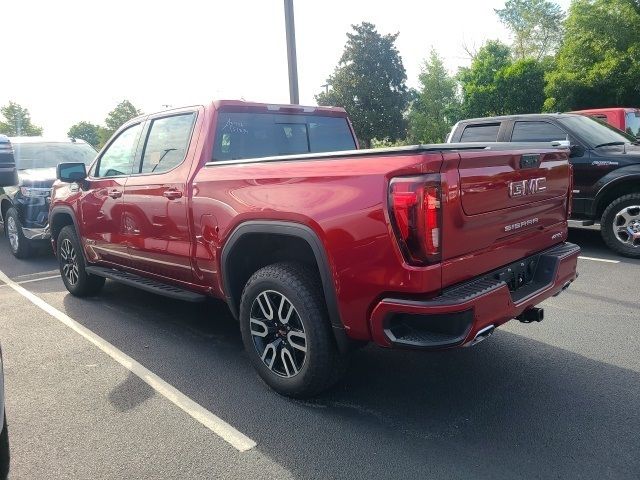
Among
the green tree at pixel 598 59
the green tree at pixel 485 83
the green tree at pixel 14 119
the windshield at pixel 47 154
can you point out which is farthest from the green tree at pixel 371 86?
the windshield at pixel 47 154

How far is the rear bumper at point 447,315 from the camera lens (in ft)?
8.05

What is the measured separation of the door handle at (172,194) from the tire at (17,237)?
5.24m

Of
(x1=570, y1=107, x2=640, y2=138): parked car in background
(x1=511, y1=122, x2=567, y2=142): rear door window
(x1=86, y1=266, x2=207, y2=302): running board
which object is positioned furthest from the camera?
(x1=570, y1=107, x2=640, y2=138): parked car in background

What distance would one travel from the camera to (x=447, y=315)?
2453 millimetres

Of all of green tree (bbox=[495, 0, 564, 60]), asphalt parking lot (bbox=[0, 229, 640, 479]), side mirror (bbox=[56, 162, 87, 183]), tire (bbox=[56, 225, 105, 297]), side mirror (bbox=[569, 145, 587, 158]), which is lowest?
asphalt parking lot (bbox=[0, 229, 640, 479])

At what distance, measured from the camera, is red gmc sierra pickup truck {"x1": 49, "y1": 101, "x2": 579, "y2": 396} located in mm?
2488

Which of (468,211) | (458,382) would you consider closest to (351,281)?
(468,211)

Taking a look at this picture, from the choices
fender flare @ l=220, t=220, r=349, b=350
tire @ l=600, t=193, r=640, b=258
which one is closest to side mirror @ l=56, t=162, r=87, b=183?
fender flare @ l=220, t=220, r=349, b=350

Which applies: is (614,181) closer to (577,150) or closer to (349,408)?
(577,150)

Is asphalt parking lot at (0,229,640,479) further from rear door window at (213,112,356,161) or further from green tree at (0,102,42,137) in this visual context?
green tree at (0,102,42,137)

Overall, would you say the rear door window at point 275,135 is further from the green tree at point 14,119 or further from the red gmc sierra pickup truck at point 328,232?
the green tree at point 14,119

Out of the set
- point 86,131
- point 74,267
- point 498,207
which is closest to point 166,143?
point 74,267

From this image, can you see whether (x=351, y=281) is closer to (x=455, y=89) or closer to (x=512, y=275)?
(x=512, y=275)

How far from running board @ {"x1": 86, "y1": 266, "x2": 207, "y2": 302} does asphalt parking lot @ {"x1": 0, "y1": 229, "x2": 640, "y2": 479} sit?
440 mm
